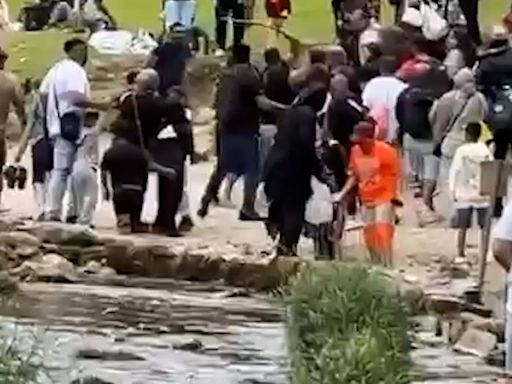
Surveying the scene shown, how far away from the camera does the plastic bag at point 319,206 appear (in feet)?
50.5

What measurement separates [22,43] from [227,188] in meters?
9.77

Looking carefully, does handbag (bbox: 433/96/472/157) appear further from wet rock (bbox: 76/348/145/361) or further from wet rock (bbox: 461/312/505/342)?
wet rock (bbox: 76/348/145/361)

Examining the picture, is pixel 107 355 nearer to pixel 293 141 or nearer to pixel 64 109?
pixel 293 141

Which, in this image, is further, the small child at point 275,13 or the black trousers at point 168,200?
the small child at point 275,13

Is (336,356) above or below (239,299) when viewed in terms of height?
above

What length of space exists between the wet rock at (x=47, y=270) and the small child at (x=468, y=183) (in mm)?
3145

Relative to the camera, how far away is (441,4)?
81.6 ft

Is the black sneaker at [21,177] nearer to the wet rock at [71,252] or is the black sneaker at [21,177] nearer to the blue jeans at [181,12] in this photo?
the wet rock at [71,252]

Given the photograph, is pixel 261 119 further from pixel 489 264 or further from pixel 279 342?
pixel 279 342

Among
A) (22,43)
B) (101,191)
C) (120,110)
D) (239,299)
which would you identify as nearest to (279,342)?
(239,299)

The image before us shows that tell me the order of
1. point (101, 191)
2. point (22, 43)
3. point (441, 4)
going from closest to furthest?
point (101, 191)
point (441, 4)
point (22, 43)

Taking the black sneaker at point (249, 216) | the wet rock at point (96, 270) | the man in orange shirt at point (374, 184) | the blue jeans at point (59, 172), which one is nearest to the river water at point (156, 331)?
the wet rock at point (96, 270)

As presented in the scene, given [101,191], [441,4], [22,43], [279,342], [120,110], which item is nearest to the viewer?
[279,342]

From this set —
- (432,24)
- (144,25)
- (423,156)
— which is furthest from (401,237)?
(144,25)
